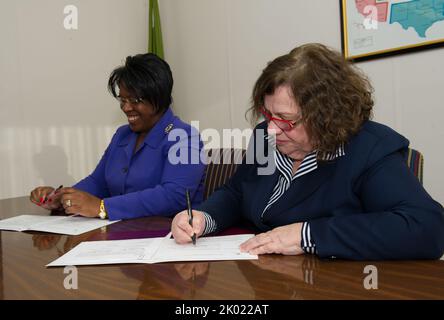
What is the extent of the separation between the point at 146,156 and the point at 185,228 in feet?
2.63

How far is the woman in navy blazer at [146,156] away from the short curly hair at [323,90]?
68 centimetres

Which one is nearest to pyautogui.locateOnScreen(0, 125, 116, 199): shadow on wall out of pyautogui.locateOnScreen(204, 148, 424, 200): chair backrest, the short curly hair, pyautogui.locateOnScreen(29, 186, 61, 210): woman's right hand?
pyautogui.locateOnScreen(29, 186, 61, 210): woman's right hand

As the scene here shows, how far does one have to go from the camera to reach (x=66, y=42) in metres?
3.08

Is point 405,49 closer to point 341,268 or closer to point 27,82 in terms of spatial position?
point 341,268

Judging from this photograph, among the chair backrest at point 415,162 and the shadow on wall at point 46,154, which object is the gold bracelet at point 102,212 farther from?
the shadow on wall at point 46,154

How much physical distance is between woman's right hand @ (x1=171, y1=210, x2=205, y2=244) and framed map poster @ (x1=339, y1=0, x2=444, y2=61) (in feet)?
4.18

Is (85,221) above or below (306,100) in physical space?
below

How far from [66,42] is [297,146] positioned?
8.45 ft

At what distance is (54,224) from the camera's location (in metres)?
1.39

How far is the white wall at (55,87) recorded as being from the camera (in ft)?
9.25

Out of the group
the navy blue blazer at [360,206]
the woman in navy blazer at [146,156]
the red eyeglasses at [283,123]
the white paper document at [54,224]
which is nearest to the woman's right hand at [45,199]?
the woman in navy blazer at [146,156]

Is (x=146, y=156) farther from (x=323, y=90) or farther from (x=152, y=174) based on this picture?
(x=323, y=90)
